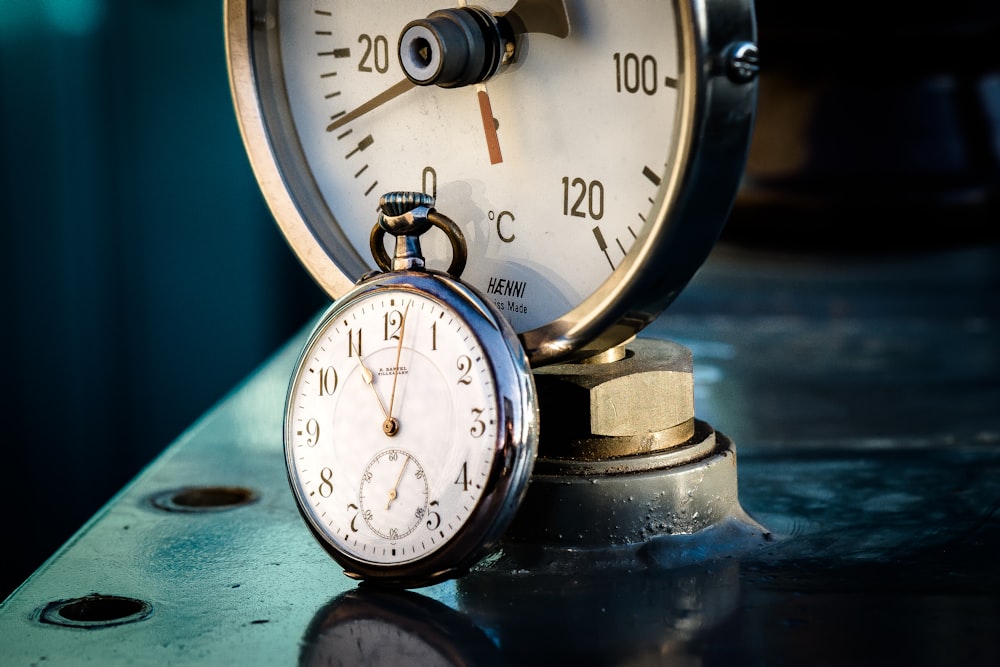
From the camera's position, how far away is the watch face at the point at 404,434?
93 cm

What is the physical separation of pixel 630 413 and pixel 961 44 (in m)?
2.24

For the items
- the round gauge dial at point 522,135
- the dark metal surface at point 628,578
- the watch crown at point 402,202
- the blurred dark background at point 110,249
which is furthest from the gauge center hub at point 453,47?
the blurred dark background at point 110,249

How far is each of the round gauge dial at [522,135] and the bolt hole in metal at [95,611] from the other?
0.35 meters

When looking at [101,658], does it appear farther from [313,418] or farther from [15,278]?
[15,278]

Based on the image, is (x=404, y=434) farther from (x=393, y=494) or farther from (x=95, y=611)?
(x=95, y=611)

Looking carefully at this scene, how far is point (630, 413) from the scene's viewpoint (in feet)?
3.49

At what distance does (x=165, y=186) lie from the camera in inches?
121

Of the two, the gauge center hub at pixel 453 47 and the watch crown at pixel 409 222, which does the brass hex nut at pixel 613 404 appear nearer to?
the watch crown at pixel 409 222

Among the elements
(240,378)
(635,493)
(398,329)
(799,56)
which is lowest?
(240,378)

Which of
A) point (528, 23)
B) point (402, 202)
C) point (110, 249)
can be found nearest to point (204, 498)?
point (402, 202)

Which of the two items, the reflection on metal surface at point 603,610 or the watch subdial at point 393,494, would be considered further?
the watch subdial at point 393,494

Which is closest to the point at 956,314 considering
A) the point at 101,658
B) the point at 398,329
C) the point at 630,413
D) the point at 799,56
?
the point at 799,56

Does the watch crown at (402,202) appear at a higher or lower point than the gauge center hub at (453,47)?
lower

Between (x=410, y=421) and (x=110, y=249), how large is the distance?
1.99m
